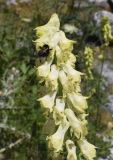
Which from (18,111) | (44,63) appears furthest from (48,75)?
(18,111)

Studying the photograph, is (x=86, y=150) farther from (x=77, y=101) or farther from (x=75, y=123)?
(x=77, y=101)

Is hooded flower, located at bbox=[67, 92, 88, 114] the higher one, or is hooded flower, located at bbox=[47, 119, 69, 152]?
hooded flower, located at bbox=[67, 92, 88, 114]

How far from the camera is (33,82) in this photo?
7824 millimetres

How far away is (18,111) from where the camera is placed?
719 centimetres

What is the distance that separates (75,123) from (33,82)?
499 centimetres

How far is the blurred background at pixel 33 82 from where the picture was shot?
6422 millimetres

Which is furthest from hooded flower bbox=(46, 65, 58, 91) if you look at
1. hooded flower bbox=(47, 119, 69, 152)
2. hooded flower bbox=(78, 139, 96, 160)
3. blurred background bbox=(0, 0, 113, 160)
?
blurred background bbox=(0, 0, 113, 160)

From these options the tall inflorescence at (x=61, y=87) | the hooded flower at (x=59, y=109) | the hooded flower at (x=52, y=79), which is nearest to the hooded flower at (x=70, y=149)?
the tall inflorescence at (x=61, y=87)

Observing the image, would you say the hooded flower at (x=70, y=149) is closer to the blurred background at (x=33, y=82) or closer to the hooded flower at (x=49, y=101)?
the hooded flower at (x=49, y=101)

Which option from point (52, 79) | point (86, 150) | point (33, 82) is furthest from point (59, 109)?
point (33, 82)

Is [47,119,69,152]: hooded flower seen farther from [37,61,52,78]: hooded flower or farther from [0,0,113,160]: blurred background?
[0,0,113,160]: blurred background

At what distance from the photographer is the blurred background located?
642 centimetres

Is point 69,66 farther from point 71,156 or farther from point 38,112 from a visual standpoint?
point 38,112

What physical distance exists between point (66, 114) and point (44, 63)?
0.28 metres
